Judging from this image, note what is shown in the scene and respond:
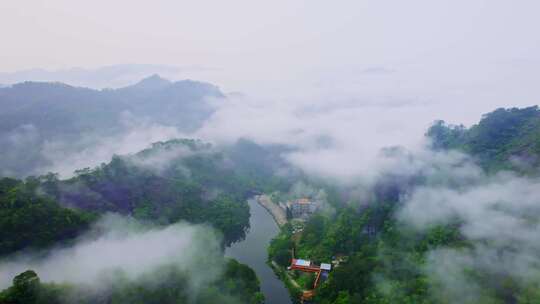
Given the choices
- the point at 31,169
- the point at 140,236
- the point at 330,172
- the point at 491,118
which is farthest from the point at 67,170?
the point at 491,118

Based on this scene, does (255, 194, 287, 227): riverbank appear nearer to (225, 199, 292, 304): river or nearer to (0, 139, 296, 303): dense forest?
(225, 199, 292, 304): river

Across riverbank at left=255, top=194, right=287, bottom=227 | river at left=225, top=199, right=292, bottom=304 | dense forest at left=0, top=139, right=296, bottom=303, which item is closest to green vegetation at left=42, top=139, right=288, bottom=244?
dense forest at left=0, top=139, right=296, bottom=303

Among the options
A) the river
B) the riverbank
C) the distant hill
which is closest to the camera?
the river

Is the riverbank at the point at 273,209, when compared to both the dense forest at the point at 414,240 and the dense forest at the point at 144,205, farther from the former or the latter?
the dense forest at the point at 414,240

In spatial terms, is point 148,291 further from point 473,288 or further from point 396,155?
point 396,155

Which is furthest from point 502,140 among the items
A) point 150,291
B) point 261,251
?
point 150,291

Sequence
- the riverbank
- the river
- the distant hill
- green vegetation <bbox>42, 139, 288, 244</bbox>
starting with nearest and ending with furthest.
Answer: the river < the distant hill < green vegetation <bbox>42, 139, 288, 244</bbox> < the riverbank
